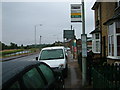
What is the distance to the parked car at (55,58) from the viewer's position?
29.3 feet

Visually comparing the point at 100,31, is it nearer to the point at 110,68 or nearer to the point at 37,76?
the point at 110,68

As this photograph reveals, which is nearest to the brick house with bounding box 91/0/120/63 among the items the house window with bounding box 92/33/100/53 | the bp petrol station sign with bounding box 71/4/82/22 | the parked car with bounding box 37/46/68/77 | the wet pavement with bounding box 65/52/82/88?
the house window with bounding box 92/33/100/53

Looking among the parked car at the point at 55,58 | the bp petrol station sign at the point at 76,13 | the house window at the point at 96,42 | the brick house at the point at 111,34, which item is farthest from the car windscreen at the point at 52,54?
the house window at the point at 96,42

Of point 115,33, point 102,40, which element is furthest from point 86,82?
point 102,40

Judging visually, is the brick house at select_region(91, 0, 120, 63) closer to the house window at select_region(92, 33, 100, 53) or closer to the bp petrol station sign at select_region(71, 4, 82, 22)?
the house window at select_region(92, 33, 100, 53)

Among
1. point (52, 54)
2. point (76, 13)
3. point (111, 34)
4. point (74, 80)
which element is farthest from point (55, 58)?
point (111, 34)

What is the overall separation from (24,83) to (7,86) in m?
0.42

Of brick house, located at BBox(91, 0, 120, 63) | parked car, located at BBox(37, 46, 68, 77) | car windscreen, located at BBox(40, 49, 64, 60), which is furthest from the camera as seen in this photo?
brick house, located at BBox(91, 0, 120, 63)

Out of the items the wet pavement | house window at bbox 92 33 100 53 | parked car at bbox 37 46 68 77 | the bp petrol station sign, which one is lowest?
the wet pavement

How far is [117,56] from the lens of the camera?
1016 centimetres

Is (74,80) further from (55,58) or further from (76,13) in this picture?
(76,13)

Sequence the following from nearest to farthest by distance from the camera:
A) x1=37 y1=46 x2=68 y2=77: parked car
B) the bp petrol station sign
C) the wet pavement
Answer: the wet pavement < the bp petrol station sign < x1=37 y1=46 x2=68 y2=77: parked car

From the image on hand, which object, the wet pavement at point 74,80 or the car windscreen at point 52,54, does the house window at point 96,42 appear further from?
the car windscreen at point 52,54

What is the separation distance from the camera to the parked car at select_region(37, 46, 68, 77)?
8924mm
